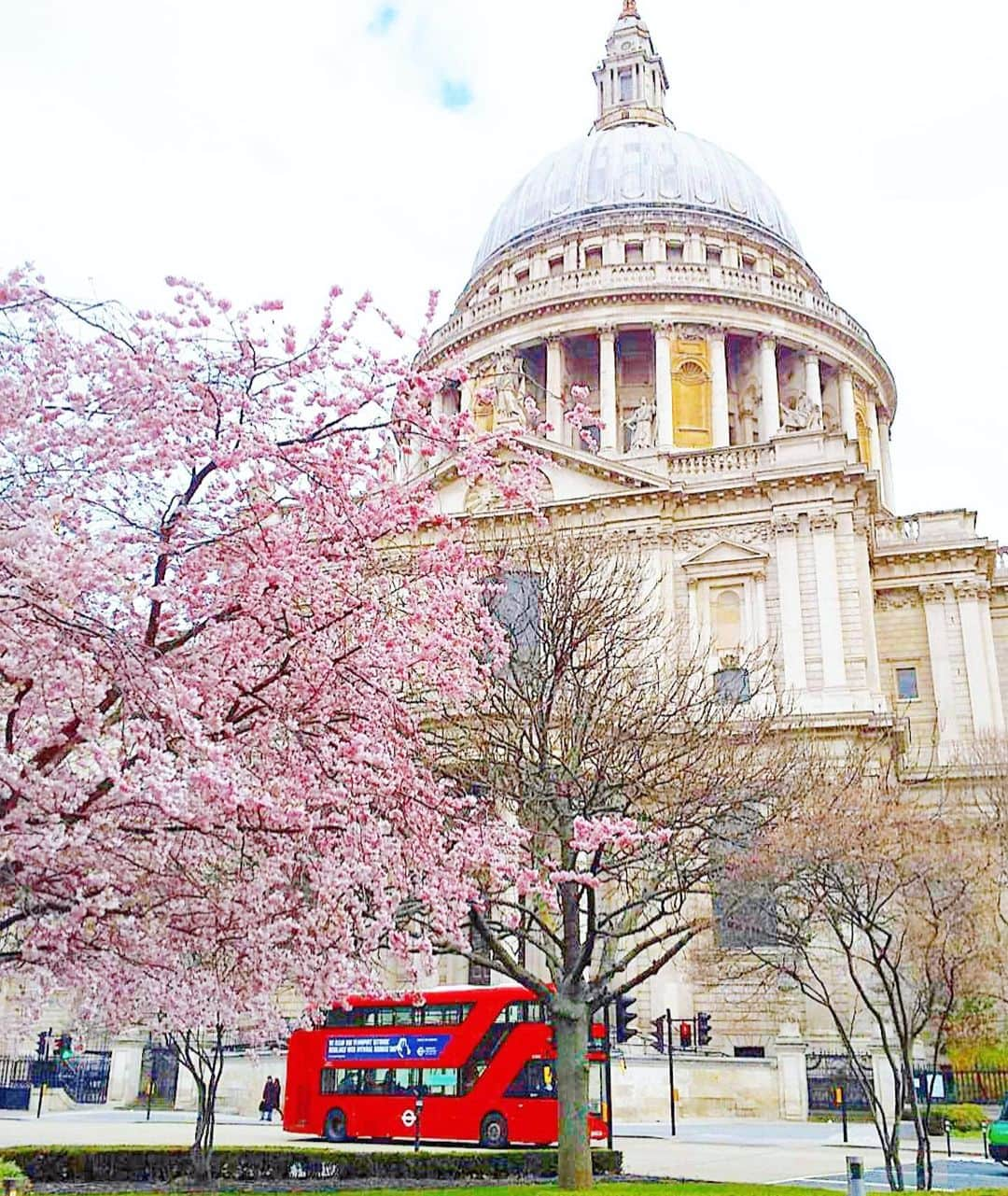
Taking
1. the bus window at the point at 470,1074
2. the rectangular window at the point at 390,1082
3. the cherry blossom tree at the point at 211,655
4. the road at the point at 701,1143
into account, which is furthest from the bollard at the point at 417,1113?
the cherry blossom tree at the point at 211,655

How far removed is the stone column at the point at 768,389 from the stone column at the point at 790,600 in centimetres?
1800

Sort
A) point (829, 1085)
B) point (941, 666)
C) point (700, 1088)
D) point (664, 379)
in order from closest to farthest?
point (700, 1088) < point (829, 1085) < point (941, 666) < point (664, 379)

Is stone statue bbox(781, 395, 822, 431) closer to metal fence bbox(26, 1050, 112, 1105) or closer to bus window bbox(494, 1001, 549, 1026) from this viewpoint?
bus window bbox(494, 1001, 549, 1026)

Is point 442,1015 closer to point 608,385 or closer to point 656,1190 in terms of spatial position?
point 656,1190

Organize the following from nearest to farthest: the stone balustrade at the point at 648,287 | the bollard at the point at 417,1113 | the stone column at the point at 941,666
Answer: the bollard at the point at 417,1113
the stone column at the point at 941,666
the stone balustrade at the point at 648,287

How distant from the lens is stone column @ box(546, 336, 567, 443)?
2447 inches

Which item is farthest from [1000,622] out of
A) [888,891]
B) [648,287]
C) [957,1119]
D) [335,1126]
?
[335,1126]

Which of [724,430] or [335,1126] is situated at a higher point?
[724,430]

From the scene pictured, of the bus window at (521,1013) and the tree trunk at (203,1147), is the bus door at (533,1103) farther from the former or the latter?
the tree trunk at (203,1147)

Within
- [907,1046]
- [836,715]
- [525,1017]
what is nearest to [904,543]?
[836,715]

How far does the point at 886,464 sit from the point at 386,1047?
50.6 metres

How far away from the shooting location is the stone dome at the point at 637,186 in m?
71.0

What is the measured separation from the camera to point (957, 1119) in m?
31.5

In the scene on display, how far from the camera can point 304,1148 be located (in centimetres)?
2153
